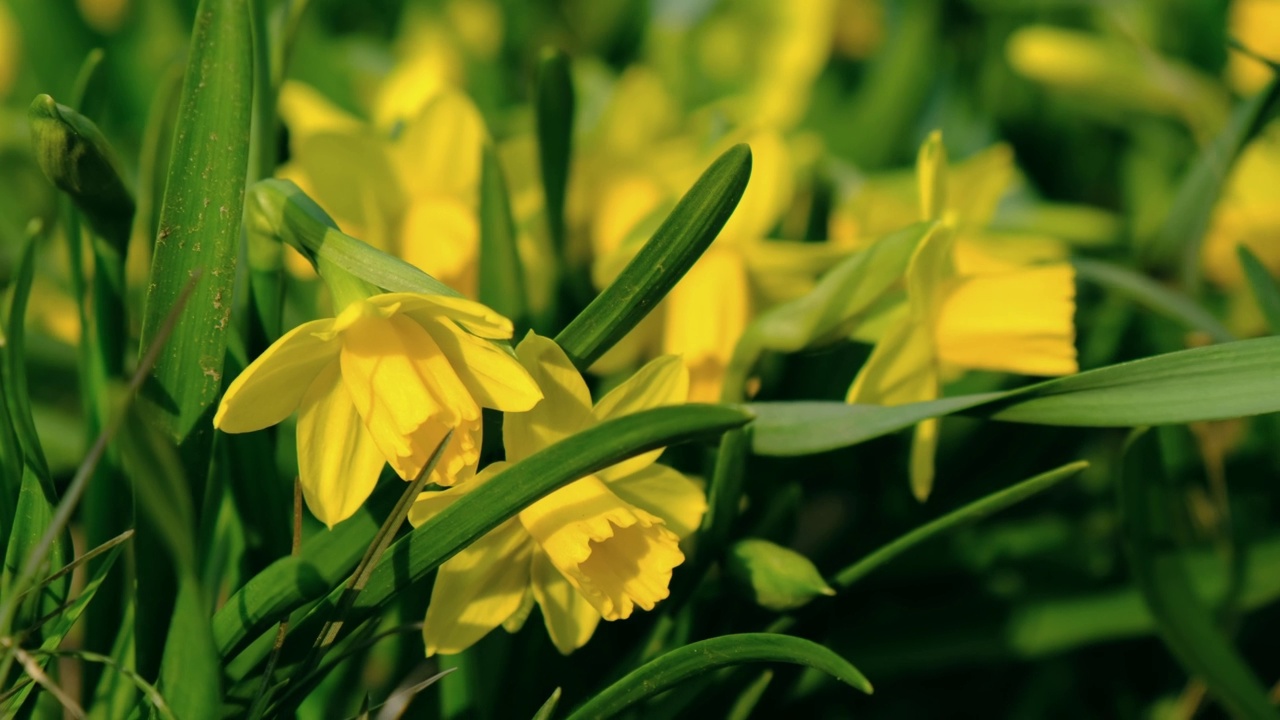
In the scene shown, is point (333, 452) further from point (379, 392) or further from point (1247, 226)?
point (1247, 226)

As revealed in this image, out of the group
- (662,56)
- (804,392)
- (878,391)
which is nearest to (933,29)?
(662,56)

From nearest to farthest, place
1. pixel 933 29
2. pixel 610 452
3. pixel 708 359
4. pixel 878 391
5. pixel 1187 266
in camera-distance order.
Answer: pixel 610 452 → pixel 878 391 → pixel 708 359 → pixel 1187 266 → pixel 933 29

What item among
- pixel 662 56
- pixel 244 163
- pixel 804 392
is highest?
pixel 244 163

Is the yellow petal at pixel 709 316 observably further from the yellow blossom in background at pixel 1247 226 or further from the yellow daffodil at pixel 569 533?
the yellow blossom in background at pixel 1247 226

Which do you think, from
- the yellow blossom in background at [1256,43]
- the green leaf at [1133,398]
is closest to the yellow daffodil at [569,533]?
the green leaf at [1133,398]

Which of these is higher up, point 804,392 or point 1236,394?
point 1236,394

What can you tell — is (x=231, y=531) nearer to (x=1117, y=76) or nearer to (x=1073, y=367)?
(x=1073, y=367)

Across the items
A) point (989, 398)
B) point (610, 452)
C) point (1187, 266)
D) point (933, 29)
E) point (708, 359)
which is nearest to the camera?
point (610, 452)
